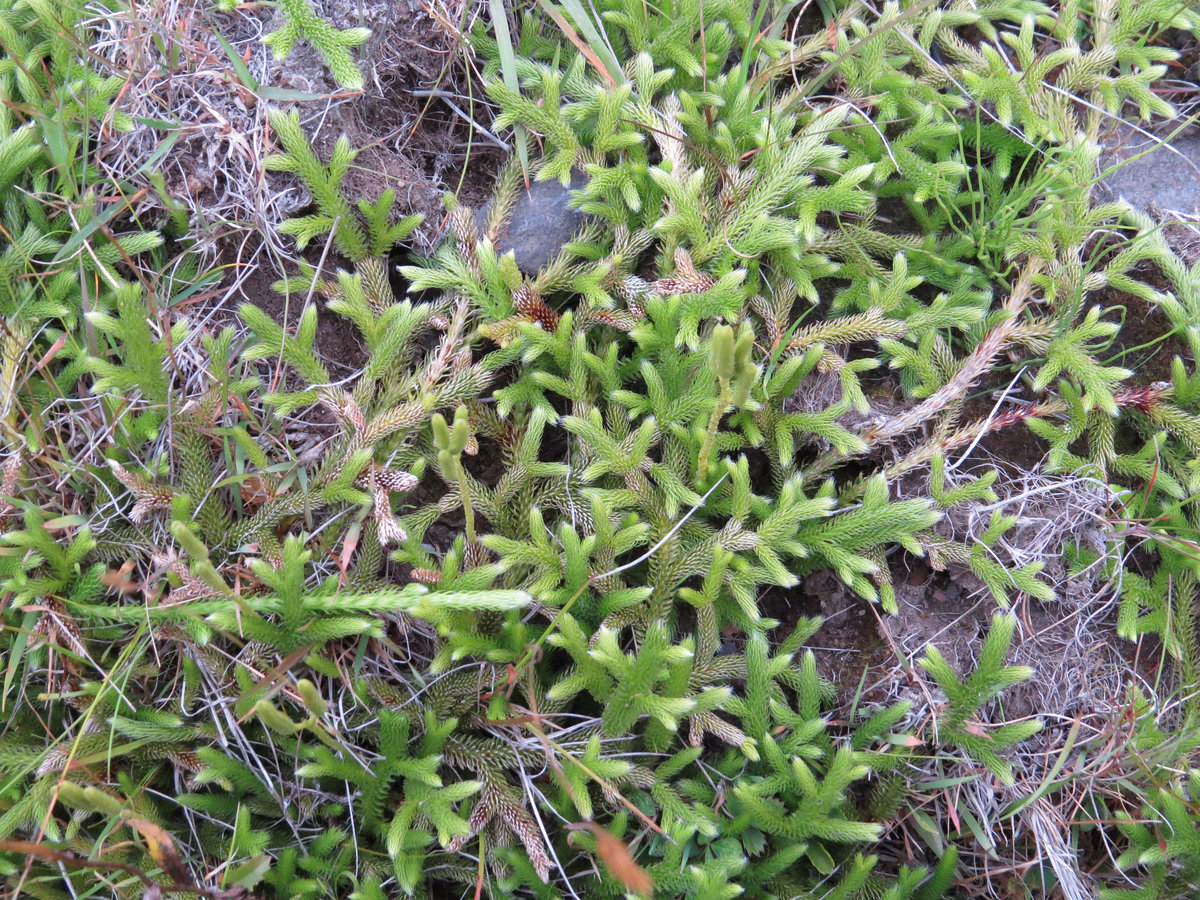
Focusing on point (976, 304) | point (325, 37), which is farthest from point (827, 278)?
point (325, 37)

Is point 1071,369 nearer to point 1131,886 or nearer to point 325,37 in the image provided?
point 1131,886

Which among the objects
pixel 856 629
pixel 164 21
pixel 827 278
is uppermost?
pixel 164 21

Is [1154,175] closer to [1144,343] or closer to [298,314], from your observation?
[1144,343]

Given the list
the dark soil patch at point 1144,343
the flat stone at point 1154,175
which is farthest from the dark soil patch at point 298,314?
the flat stone at point 1154,175

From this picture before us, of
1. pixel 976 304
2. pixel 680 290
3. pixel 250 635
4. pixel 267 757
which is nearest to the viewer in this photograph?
pixel 250 635

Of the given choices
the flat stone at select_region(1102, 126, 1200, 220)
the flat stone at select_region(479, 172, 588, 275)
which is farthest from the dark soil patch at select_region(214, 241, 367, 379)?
the flat stone at select_region(1102, 126, 1200, 220)

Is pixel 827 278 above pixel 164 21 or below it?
below

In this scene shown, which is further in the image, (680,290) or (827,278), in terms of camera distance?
(827,278)

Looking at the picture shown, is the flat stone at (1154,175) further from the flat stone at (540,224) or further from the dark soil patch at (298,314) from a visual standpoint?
the dark soil patch at (298,314)
